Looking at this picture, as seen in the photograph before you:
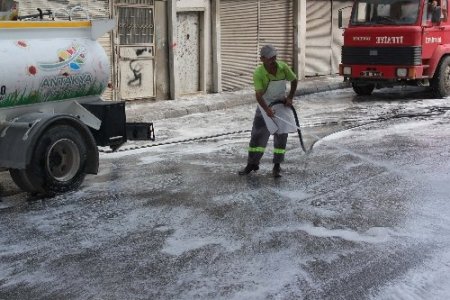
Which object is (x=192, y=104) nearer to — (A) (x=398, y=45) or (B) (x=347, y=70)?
(B) (x=347, y=70)

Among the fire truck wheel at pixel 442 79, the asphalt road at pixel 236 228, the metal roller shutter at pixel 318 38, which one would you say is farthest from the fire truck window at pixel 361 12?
the asphalt road at pixel 236 228

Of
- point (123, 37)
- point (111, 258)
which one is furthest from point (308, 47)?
point (111, 258)

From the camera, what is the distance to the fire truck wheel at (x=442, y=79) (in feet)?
49.5

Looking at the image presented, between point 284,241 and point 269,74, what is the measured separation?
2788 mm

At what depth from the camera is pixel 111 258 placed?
5.05 m

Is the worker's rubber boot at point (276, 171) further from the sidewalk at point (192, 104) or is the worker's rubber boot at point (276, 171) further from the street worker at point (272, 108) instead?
the sidewalk at point (192, 104)

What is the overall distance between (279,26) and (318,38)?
6.57 feet

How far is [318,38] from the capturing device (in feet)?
67.1

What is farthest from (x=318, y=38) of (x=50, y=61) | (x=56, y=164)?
(x=56, y=164)

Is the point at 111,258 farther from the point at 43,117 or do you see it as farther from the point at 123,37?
the point at 123,37

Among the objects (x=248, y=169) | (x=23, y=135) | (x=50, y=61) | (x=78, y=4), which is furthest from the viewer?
(x=78, y=4)

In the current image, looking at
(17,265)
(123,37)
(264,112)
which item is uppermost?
(123,37)

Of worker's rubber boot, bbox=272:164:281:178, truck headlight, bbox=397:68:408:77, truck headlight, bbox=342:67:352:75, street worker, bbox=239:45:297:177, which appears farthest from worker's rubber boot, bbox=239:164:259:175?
truck headlight, bbox=342:67:352:75

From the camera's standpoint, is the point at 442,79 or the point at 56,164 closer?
the point at 56,164
